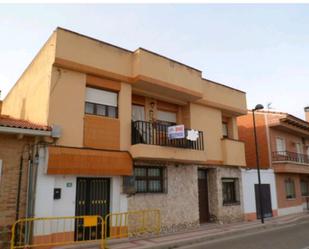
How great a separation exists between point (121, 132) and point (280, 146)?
50.5 ft

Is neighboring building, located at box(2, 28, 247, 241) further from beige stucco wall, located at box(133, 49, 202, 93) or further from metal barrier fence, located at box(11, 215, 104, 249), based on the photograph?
metal barrier fence, located at box(11, 215, 104, 249)

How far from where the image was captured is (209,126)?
16.4 m

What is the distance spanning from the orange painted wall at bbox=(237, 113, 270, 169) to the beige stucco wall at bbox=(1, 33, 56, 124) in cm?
1591

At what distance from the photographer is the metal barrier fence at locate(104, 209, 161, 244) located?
1143cm

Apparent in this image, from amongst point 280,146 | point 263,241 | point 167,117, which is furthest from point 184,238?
point 280,146

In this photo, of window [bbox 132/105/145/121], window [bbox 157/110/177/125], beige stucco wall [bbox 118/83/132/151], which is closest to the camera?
beige stucco wall [bbox 118/83/132/151]

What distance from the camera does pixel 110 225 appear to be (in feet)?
37.6

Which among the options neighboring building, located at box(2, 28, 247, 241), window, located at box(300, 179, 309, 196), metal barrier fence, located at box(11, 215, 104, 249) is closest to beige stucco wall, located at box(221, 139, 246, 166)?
neighboring building, located at box(2, 28, 247, 241)

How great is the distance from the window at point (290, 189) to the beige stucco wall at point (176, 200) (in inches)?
420

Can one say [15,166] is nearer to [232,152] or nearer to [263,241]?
[263,241]

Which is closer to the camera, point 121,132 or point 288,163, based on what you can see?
point 121,132

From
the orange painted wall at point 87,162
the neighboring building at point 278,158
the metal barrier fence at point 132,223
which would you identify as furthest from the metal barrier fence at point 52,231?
the neighboring building at point 278,158

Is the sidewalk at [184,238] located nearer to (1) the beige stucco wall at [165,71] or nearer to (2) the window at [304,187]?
(1) the beige stucco wall at [165,71]

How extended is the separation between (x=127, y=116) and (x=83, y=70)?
2.67m
